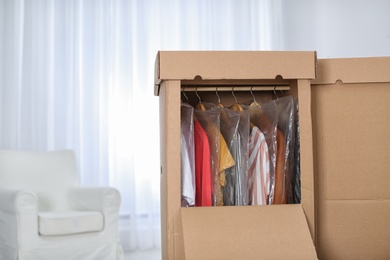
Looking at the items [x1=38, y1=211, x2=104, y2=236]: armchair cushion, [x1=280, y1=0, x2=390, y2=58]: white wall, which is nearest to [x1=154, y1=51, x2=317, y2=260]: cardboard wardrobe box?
[x1=38, y1=211, x2=104, y2=236]: armchair cushion

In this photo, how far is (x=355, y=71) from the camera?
2.43 meters

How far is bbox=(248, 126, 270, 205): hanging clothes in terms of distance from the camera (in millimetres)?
2457

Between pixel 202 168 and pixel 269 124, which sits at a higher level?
Result: pixel 269 124

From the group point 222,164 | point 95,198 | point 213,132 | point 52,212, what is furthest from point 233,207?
point 52,212

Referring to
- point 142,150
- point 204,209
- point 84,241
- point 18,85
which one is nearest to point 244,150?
point 204,209

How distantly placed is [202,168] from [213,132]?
0.17 meters

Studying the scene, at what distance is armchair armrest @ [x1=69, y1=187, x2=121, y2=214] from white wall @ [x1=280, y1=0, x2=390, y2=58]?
6.91 feet

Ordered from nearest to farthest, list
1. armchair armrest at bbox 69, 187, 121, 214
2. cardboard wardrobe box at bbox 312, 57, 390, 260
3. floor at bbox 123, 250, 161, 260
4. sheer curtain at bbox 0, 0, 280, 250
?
cardboard wardrobe box at bbox 312, 57, 390, 260, armchair armrest at bbox 69, 187, 121, 214, floor at bbox 123, 250, 161, 260, sheer curtain at bbox 0, 0, 280, 250

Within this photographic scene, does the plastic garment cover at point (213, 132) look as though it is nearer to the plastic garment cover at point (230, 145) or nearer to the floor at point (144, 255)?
the plastic garment cover at point (230, 145)

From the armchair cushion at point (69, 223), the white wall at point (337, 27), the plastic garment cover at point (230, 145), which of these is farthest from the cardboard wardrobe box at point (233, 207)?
the white wall at point (337, 27)

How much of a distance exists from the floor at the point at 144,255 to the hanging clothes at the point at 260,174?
1.60 m

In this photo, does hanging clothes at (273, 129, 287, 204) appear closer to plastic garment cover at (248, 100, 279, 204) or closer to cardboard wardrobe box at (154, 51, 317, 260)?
plastic garment cover at (248, 100, 279, 204)

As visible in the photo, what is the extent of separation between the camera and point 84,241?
314 cm

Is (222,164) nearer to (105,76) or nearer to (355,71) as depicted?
(355,71)
